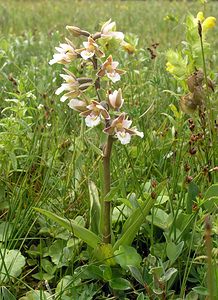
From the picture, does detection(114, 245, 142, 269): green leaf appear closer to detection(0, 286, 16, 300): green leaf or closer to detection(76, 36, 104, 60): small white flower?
detection(0, 286, 16, 300): green leaf

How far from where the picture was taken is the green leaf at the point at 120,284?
1.16 m

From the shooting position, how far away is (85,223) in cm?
138

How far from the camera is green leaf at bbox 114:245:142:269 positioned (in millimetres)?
1179

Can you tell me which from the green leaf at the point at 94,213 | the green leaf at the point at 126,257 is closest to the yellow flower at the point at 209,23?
the green leaf at the point at 94,213

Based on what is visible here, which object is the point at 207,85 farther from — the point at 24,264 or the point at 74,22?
the point at 74,22

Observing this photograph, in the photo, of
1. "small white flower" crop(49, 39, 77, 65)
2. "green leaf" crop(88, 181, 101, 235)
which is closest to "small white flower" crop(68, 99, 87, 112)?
"small white flower" crop(49, 39, 77, 65)

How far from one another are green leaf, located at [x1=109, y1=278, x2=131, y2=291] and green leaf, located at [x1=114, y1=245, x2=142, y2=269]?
32mm

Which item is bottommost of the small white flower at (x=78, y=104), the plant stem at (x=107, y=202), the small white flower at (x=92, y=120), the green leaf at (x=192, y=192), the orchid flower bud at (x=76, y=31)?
the green leaf at (x=192, y=192)

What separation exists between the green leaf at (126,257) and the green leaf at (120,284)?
0.03 meters

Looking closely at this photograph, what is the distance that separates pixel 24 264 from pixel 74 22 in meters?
4.90

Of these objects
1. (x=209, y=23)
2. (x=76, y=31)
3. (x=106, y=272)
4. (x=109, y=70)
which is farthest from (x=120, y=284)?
(x=209, y=23)

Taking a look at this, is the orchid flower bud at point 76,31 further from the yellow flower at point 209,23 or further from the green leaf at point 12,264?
the green leaf at point 12,264

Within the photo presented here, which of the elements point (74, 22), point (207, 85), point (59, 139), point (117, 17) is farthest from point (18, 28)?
point (207, 85)

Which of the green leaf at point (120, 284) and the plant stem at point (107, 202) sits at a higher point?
the plant stem at point (107, 202)
